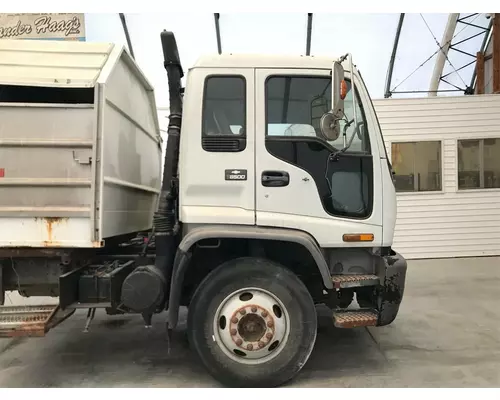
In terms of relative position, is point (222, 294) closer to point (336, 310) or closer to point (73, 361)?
point (336, 310)

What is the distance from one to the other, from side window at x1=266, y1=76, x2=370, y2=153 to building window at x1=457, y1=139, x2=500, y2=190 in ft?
22.0

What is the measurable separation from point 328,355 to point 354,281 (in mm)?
1095

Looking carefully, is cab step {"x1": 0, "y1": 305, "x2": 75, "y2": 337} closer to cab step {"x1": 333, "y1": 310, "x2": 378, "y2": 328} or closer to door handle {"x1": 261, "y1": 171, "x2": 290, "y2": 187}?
door handle {"x1": 261, "y1": 171, "x2": 290, "y2": 187}

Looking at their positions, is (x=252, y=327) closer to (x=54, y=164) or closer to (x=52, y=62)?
(x=54, y=164)

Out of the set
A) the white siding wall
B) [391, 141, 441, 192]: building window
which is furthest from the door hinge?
[391, 141, 441, 192]: building window

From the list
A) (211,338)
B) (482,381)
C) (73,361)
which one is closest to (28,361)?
(73,361)

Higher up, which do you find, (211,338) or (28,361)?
(211,338)

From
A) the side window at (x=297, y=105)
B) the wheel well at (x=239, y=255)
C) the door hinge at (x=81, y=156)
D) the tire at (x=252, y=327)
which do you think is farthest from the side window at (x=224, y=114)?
the tire at (x=252, y=327)

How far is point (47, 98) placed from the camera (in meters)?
3.81

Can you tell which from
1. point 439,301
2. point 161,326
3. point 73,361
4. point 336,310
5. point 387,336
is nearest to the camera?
point 336,310

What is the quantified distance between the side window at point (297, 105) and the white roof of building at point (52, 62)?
1.49 meters

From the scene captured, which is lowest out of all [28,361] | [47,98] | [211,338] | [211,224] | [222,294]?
[28,361]

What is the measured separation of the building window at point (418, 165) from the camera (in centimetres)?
916

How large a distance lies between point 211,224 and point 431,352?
265 cm
